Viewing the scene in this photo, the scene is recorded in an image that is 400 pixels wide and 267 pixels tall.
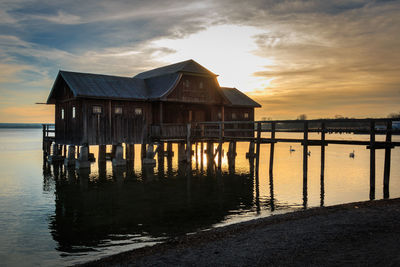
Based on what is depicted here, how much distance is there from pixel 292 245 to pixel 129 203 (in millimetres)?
9890

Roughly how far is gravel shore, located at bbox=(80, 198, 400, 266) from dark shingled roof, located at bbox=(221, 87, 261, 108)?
3137cm

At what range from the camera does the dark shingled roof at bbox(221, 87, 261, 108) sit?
1625 inches

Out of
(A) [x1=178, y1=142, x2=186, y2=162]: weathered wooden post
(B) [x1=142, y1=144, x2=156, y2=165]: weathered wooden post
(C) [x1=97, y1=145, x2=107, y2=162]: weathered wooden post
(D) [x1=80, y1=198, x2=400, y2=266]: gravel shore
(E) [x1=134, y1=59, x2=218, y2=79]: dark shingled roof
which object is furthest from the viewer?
(A) [x1=178, y1=142, x2=186, y2=162]: weathered wooden post

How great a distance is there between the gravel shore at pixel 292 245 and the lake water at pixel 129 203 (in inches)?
85.1

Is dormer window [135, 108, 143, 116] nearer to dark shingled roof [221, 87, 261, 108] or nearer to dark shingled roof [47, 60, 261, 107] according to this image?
dark shingled roof [47, 60, 261, 107]

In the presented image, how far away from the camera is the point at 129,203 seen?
52.2 ft

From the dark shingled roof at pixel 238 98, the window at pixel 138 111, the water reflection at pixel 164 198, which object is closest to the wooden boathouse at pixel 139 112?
the window at pixel 138 111

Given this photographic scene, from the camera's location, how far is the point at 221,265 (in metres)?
6.95

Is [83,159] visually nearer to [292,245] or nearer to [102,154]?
[102,154]

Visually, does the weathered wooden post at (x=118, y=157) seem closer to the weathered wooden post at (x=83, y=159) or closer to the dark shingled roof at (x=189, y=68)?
the weathered wooden post at (x=83, y=159)

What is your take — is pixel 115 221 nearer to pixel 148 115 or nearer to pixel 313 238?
pixel 313 238

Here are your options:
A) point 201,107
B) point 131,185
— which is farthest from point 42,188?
point 201,107

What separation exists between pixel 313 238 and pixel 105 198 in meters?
11.9

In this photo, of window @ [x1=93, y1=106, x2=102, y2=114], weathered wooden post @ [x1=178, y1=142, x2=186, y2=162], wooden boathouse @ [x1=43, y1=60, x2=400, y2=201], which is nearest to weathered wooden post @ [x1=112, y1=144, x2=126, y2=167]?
wooden boathouse @ [x1=43, y1=60, x2=400, y2=201]
